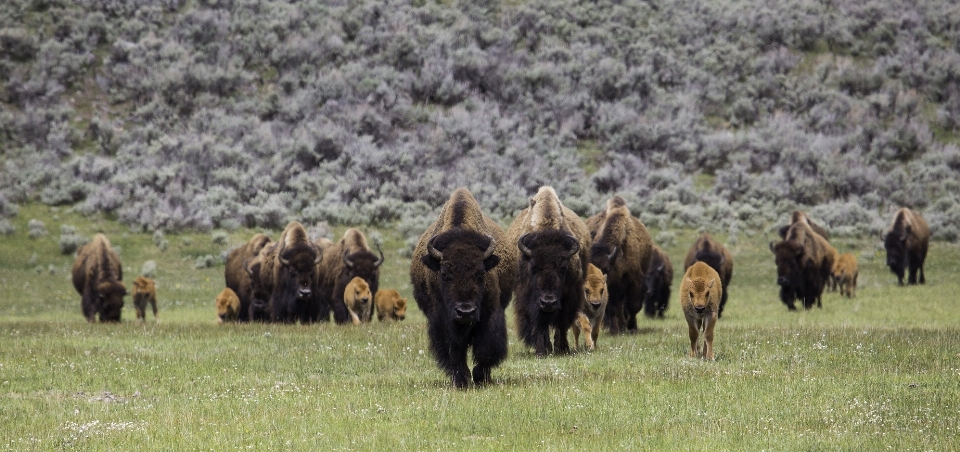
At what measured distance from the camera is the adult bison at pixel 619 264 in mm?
16844

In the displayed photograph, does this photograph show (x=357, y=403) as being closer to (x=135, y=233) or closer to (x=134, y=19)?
(x=135, y=233)

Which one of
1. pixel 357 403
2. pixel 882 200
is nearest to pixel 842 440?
pixel 357 403

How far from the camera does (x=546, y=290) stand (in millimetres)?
12484

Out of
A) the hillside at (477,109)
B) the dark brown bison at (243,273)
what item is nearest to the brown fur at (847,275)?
the hillside at (477,109)

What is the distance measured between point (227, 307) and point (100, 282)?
274 centimetres

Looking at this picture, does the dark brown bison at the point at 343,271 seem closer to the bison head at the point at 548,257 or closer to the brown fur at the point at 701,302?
the bison head at the point at 548,257

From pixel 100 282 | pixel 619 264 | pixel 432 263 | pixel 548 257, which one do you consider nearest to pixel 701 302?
pixel 548 257

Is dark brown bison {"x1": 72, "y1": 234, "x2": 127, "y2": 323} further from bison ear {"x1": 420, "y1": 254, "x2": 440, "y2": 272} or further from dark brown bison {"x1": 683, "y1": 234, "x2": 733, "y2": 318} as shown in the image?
bison ear {"x1": 420, "y1": 254, "x2": 440, "y2": 272}

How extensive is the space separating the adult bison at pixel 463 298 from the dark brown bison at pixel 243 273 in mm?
13430

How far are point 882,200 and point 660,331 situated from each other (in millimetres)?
28316

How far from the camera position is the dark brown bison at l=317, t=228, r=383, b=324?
72.1 feet

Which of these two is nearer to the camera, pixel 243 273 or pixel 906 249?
pixel 243 273

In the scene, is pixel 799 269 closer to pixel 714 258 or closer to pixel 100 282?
pixel 714 258

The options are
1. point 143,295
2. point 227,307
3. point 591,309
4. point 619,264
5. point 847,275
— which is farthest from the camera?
point 847,275
